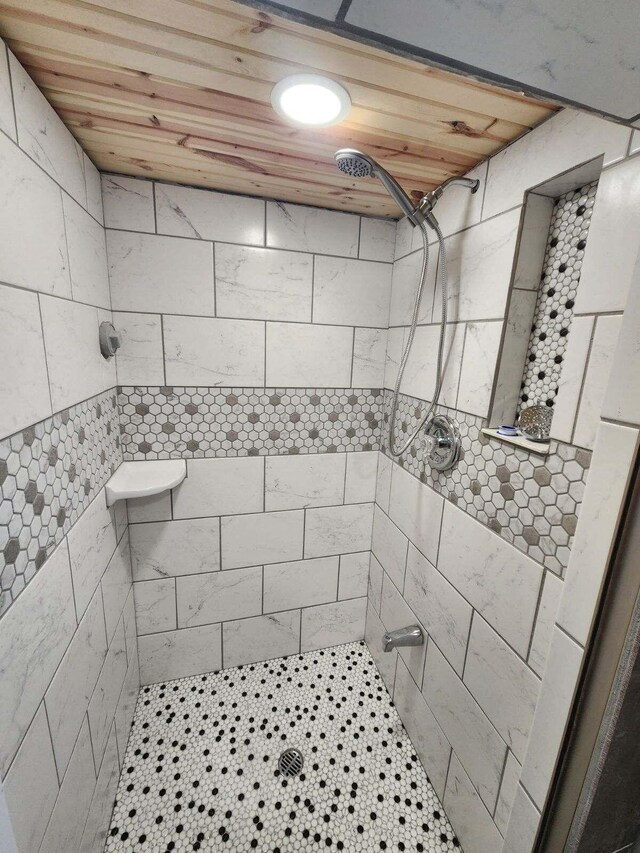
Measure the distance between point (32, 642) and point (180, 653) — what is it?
92 centimetres

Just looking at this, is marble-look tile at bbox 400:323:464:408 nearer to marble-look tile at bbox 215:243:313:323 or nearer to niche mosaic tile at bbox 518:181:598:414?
niche mosaic tile at bbox 518:181:598:414

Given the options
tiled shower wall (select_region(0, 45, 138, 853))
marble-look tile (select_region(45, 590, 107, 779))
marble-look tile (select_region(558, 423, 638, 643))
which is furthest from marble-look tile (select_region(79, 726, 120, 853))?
marble-look tile (select_region(558, 423, 638, 643))

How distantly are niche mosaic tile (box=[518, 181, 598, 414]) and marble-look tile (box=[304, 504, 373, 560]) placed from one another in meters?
0.80

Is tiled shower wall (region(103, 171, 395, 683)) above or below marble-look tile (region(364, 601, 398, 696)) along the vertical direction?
above

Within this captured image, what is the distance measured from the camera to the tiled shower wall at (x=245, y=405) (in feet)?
3.64

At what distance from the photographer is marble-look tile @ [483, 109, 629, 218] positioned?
0.60m

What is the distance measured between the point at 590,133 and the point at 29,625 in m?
1.31

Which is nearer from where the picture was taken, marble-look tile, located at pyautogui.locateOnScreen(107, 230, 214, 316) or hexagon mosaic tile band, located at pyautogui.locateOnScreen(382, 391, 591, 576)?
hexagon mosaic tile band, located at pyautogui.locateOnScreen(382, 391, 591, 576)

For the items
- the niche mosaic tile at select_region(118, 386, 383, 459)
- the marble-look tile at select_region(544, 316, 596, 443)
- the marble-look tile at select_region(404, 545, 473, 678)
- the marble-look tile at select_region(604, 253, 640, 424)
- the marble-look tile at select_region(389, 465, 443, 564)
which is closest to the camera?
the marble-look tile at select_region(604, 253, 640, 424)

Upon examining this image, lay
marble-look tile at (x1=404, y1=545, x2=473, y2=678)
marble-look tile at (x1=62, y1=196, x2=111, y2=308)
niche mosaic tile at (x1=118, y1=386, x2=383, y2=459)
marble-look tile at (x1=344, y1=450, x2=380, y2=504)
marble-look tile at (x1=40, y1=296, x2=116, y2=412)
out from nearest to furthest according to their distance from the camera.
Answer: marble-look tile at (x1=40, y1=296, x2=116, y2=412)
marble-look tile at (x1=62, y1=196, x2=111, y2=308)
marble-look tile at (x1=404, y1=545, x2=473, y2=678)
niche mosaic tile at (x1=118, y1=386, x2=383, y2=459)
marble-look tile at (x1=344, y1=450, x2=380, y2=504)

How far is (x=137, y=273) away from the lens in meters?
1.08

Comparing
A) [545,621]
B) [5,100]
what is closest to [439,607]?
[545,621]

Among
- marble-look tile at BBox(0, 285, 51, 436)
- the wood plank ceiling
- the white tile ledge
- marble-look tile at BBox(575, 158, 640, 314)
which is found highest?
the wood plank ceiling

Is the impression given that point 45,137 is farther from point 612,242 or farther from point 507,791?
point 507,791
